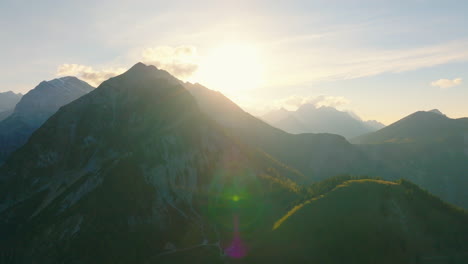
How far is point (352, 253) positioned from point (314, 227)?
13.9 metres

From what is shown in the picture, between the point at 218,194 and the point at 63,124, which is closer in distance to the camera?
the point at 218,194

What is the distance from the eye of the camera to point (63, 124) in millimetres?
199500

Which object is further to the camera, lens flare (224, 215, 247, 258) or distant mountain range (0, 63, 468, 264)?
lens flare (224, 215, 247, 258)

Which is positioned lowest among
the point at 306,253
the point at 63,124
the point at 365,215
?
the point at 306,253

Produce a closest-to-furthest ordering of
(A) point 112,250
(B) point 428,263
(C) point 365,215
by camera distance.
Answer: (B) point 428,263, (C) point 365,215, (A) point 112,250

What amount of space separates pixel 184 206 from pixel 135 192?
2499cm

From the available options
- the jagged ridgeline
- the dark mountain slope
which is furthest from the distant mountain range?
the jagged ridgeline

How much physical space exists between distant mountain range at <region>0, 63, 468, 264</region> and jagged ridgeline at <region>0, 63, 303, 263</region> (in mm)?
566

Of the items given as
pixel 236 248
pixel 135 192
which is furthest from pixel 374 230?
pixel 135 192

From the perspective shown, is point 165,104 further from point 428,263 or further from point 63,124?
point 428,263

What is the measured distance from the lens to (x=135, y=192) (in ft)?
471

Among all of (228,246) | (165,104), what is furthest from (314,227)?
(165,104)

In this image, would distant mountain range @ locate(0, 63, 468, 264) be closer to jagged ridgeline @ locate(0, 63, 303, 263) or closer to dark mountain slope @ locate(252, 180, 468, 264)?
dark mountain slope @ locate(252, 180, 468, 264)

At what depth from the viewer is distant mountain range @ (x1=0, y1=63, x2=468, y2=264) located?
305 feet
